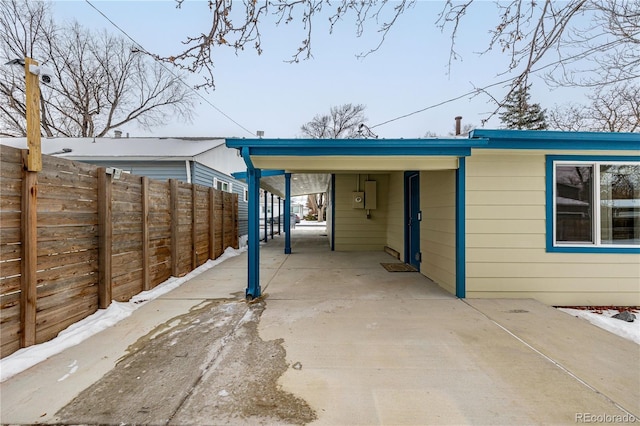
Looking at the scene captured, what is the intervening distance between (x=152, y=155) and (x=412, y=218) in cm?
757

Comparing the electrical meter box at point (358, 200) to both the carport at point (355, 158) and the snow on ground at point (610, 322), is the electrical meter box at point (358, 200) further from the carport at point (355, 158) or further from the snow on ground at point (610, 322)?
the snow on ground at point (610, 322)

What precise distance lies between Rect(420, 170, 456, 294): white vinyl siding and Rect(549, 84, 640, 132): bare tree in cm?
658

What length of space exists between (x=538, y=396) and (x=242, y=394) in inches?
79.3

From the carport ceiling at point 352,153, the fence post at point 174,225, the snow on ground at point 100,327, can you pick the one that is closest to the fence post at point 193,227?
the fence post at point 174,225

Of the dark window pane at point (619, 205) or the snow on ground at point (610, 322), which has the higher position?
the dark window pane at point (619, 205)

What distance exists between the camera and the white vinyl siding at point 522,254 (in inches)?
154

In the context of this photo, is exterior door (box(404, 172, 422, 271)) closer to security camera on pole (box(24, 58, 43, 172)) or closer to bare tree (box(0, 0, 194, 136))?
security camera on pole (box(24, 58, 43, 172))

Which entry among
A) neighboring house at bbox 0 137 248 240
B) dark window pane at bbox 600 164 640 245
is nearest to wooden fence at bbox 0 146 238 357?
neighboring house at bbox 0 137 248 240

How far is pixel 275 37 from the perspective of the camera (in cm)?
296

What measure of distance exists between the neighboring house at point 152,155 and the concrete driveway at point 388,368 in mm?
5638

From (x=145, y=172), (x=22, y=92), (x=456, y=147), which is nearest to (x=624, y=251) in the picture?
(x=456, y=147)

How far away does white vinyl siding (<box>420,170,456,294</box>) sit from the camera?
164 inches

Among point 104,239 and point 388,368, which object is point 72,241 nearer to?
point 104,239

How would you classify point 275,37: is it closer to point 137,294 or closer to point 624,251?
point 137,294
